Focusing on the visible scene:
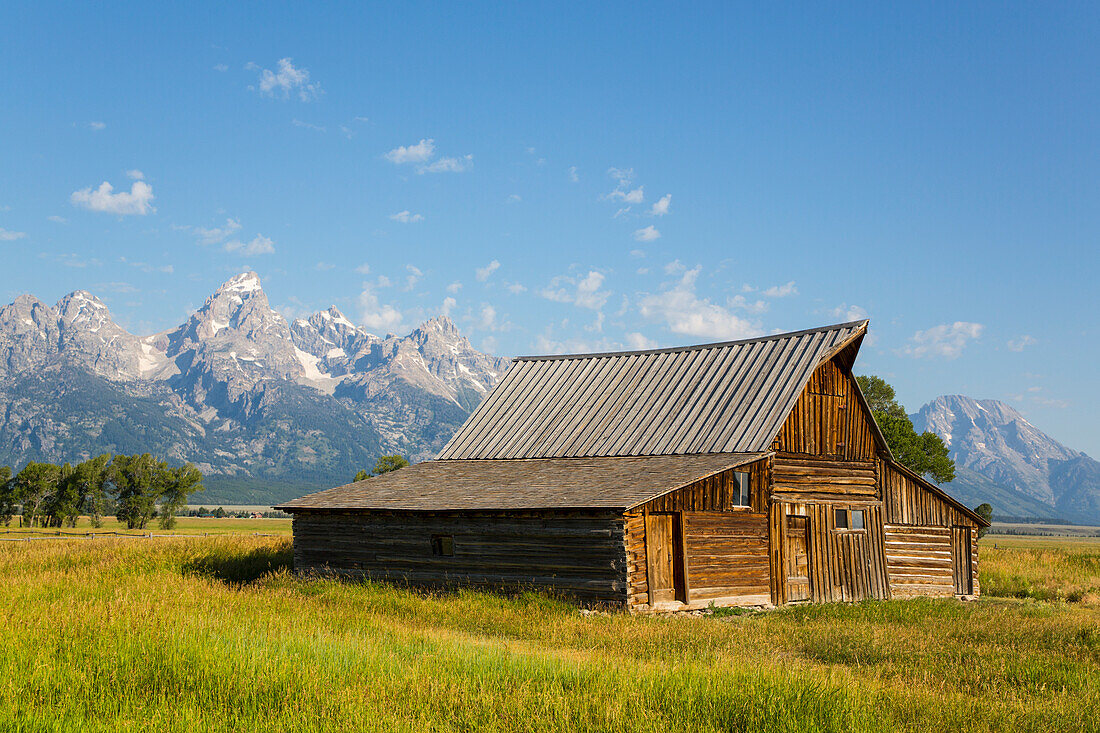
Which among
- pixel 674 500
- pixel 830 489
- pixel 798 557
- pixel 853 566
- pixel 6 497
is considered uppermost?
pixel 674 500

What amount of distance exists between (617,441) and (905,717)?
714 inches

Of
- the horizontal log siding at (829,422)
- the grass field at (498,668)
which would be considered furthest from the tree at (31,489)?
the horizontal log siding at (829,422)

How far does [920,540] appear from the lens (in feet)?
93.0

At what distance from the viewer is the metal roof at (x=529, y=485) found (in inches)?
817

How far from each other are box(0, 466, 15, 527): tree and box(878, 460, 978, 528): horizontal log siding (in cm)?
8702

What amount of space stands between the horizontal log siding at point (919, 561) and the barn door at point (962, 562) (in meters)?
0.24

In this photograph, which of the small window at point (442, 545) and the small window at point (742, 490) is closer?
the small window at point (742, 490)

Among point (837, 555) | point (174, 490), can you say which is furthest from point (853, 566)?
point (174, 490)

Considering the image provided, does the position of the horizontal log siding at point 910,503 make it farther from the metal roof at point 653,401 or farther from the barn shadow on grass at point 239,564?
the barn shadow on grass at point 239,564

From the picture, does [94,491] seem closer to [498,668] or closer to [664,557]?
[664,557]

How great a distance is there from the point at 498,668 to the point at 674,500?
11.4 metres

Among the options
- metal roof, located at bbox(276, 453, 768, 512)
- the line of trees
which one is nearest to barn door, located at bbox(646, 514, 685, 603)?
metal roof, located at bbox(276, 453, 768, 512)

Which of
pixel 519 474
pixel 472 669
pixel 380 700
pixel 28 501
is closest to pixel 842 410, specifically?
pixel 519 474

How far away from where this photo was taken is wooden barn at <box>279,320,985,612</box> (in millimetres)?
21219
